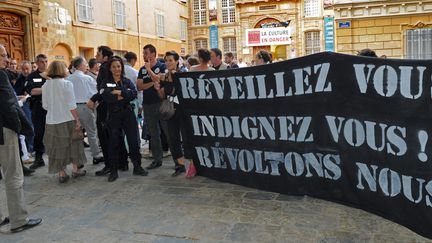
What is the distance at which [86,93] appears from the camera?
6.95m

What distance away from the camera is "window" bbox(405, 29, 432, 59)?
1822 cm

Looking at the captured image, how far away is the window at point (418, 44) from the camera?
59.8ft

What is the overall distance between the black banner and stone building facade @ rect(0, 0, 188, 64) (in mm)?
12816

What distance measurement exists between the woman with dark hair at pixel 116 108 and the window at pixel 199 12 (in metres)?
32.1

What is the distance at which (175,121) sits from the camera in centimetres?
614

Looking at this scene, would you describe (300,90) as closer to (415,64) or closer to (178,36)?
(415,64)

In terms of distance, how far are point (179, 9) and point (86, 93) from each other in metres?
27.9

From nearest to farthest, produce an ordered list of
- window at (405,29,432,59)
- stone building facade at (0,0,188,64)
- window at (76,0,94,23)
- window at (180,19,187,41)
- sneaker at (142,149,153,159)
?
1. sneaker at (142,149,153,159)
2. stone building facade at (0,0,188,64)
3. window at (405,29,432,59)
4. window at (76,0,94,23)
5. window at (180,19,187,41)

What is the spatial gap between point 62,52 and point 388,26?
14406 millimetres

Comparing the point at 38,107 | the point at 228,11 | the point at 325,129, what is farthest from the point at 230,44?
the point at 325,129

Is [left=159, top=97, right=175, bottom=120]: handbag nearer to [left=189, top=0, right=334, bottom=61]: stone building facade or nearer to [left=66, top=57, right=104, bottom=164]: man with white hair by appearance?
[left=66, top=57, right=104, bottom=164]: man with white hair

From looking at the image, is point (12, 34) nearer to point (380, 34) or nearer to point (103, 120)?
point (103, 120)

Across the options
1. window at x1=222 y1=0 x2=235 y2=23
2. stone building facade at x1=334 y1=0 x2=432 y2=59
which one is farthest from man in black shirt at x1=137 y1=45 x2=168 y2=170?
window at x1=222 y1=0 x2=235 y2=23

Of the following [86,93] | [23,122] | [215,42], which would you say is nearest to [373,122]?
[23,122]
